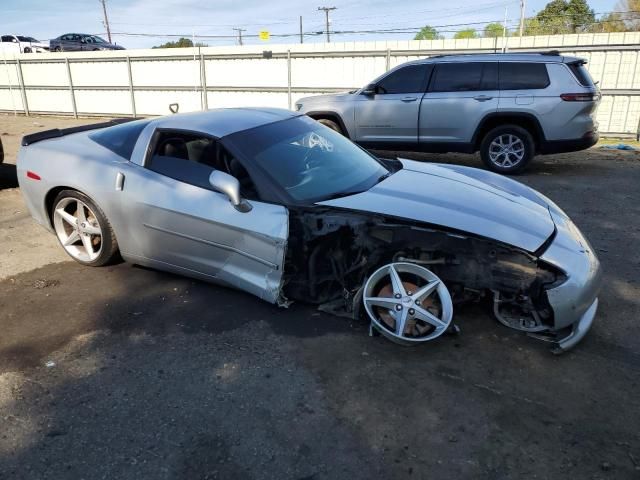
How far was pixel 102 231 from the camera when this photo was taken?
13.7 feet

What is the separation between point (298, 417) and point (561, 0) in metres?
62.6

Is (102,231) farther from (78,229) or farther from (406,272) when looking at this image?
(406,272)

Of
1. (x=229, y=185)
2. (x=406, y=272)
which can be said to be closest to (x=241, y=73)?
(x=229, y=185)

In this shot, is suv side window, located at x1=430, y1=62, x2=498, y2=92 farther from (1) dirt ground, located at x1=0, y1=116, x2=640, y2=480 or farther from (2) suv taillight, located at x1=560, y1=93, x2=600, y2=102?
(1) dirt ground, located at x1=0, y1=116, x2=640, y2=480

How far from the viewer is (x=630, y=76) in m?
11.7

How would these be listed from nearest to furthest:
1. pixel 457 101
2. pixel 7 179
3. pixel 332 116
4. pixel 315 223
Result: pixel 315 223
pixel 7 179
pixel 457 101
pixel 332 116

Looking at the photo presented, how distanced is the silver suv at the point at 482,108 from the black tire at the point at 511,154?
0.05 feet

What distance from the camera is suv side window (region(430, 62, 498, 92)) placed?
812 cm

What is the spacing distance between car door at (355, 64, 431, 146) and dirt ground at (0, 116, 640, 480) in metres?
5.15

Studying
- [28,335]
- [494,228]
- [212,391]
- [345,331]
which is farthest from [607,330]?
[28,335]

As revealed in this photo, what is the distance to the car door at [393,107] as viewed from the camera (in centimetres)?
854

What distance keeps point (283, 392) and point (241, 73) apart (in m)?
14.0

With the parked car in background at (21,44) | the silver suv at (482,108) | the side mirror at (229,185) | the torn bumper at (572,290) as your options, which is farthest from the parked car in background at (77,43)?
the torn bumper at (572,290)

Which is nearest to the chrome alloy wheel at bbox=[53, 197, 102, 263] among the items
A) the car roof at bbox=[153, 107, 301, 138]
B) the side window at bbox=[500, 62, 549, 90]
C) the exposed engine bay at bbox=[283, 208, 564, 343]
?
the car roof at bbox=[153, 107, 301, 138]
